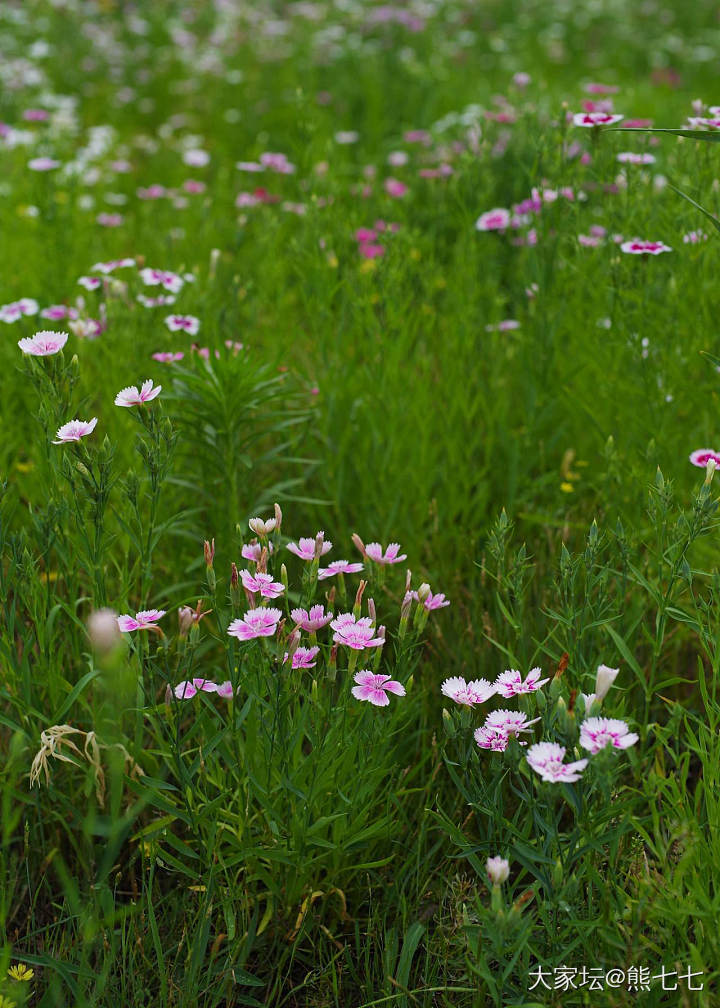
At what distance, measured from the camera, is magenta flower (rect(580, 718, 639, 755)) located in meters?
1.35

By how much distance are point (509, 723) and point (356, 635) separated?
0.31m

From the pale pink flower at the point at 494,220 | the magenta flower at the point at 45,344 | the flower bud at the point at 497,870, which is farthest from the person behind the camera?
the pale pink flower at the point at 494,220

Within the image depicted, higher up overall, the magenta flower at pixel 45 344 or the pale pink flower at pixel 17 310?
the magenta flower at pixel 45 344

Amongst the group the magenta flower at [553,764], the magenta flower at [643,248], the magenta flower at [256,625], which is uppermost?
the magenta flower at [643,248]

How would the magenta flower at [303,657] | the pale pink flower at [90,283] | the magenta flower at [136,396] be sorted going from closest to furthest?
the magenta flower at [303,657] → the magenta flower at [136,396] → the pale pink flower at [90,283]

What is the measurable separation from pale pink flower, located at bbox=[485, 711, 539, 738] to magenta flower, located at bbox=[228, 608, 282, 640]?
403mm

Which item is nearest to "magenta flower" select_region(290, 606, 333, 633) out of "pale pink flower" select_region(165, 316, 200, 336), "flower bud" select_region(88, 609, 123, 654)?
"flower bud" select_region(88, 609, 123, 654)

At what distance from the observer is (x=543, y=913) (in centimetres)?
147

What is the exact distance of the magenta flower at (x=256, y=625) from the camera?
159 centimetres

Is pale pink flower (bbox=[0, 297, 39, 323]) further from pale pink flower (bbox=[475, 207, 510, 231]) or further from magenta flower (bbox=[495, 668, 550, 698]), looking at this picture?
magenta flower (bbox=[495, 668, 550, 698])

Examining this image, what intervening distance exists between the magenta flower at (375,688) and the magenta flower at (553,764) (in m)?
0.29

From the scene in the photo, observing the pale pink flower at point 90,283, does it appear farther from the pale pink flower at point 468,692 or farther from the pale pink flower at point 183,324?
the pale pink flower at point 468,692

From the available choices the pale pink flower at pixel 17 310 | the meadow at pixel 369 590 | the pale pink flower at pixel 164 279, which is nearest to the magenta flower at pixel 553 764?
the meadow at pixel 369 590

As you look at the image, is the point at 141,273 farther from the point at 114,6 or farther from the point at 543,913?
the point at 114,6
